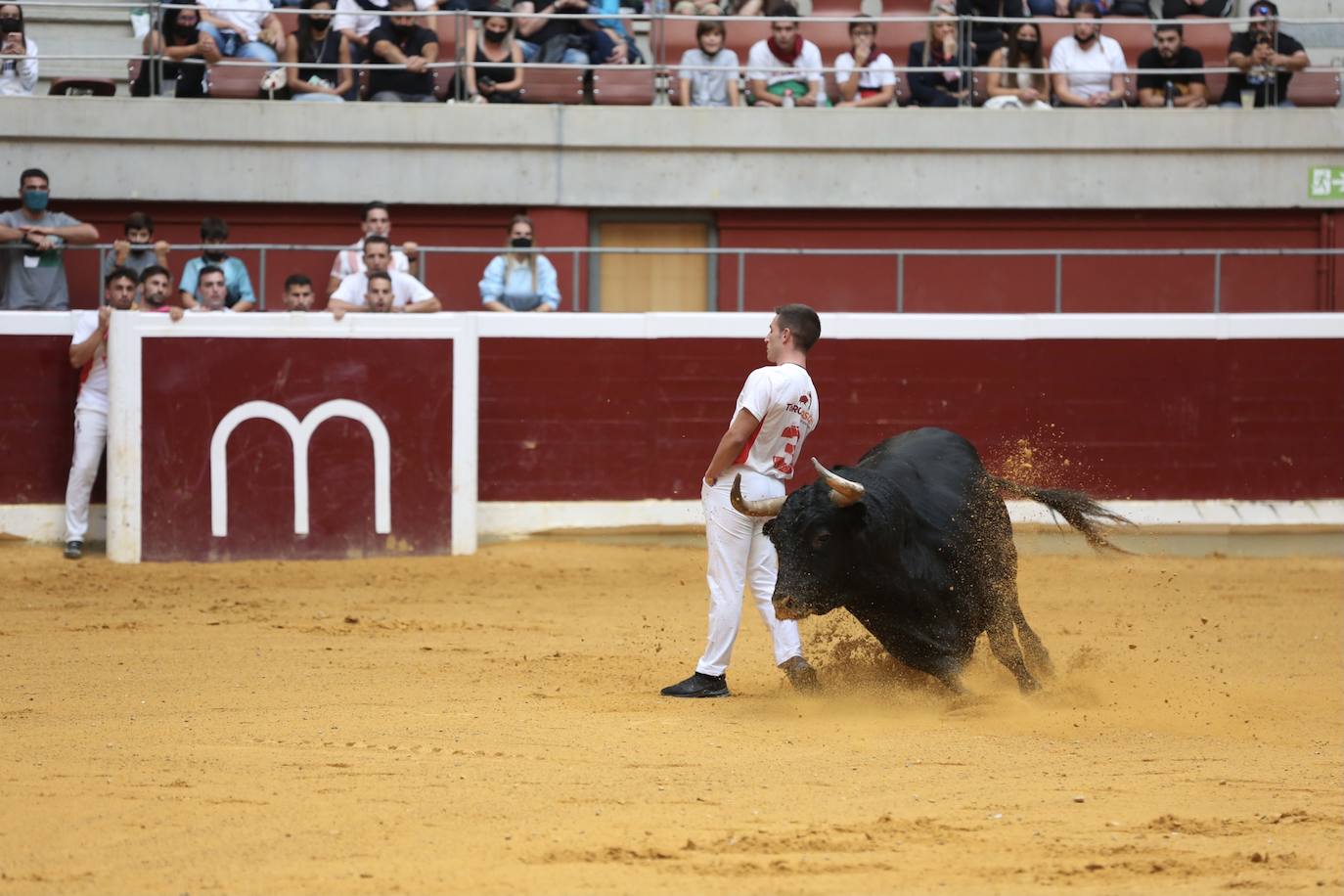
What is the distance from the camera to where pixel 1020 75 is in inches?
589

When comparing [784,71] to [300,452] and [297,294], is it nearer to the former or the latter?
[297,294]

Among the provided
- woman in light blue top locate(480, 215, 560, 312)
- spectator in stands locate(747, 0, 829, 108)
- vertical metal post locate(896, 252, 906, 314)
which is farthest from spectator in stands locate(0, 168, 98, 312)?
vertical metal post locate(896, 252, 906, 314)

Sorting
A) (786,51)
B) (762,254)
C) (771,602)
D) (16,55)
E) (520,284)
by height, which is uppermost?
(786,51)

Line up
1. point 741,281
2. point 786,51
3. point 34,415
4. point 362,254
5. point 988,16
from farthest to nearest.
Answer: point 988,16, point 786,51, point 741,281, point 362,254, point 34,415

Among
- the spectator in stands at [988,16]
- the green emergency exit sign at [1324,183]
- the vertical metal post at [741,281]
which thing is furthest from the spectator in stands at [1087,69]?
the vertical metal post at [741,281]

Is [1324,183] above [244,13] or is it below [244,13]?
below

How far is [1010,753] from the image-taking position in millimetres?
6293

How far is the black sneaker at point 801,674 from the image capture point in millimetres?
7332

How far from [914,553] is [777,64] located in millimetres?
8587

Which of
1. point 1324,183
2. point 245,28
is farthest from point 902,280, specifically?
point 245,28

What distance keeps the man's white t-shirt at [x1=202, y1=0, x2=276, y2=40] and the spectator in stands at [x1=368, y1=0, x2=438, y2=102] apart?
0.90 meters

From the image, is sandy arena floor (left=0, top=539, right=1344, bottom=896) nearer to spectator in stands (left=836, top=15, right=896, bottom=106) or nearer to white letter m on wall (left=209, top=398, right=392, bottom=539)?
white letter m on wall (left=209, top=398, right=392, bottom=539)

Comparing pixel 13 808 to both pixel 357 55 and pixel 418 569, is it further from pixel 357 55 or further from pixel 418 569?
pixel 357 55

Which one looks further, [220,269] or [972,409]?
[972,409]
